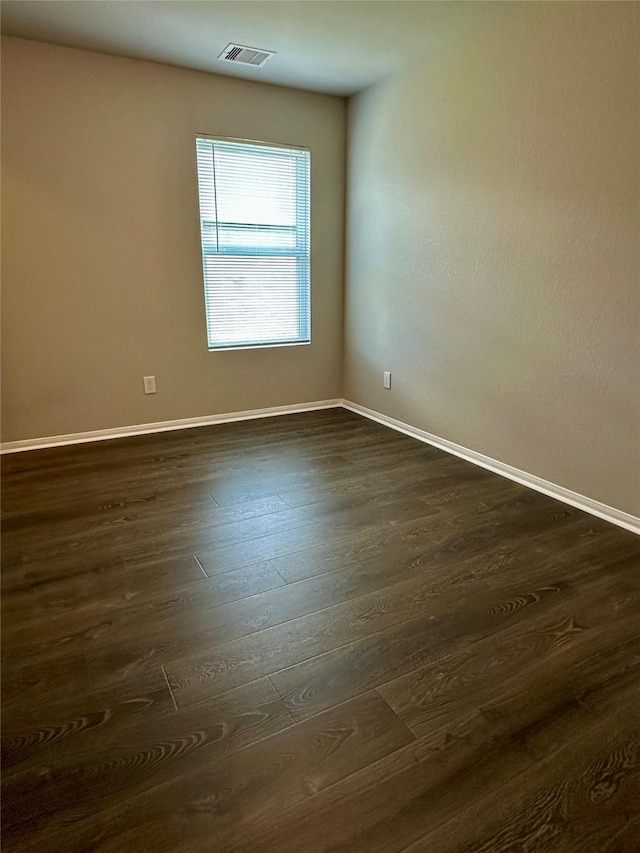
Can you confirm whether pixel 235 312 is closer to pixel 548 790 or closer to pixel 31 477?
pixel 31 477

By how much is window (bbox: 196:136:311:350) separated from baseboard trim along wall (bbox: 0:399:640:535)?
1.95 ft

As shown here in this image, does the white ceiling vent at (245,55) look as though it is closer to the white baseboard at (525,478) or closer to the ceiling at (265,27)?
the ceiling at (265,27)

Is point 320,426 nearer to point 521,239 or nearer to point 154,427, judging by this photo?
point 154,427

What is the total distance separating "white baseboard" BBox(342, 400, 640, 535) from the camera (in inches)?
98.1

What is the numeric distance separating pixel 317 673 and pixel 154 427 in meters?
2.80

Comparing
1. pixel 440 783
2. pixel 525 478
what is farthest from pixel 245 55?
pixel 440 783

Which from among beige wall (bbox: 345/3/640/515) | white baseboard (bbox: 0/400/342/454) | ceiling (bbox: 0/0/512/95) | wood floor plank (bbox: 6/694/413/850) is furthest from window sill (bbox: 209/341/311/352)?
wood floor plank (bbox: 6/694/413/850)

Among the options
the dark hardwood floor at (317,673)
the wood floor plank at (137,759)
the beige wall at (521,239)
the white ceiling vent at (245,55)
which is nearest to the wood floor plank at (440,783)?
the dark hardwood floor at (317,673)

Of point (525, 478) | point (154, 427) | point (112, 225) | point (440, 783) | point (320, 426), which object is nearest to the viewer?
point (440, 783)

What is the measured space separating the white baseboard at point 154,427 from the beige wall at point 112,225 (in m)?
0.05

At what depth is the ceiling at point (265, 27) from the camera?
Result: 261 centimetres

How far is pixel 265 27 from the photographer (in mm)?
2840

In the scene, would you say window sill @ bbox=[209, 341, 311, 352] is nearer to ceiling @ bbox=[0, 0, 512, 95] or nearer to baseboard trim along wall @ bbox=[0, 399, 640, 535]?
baseboard trim along wall @ bbox=[0, 399, 640, 535]

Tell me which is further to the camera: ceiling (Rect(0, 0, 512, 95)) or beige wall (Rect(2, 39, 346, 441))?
beige wall (Rect(2, 39, 346, 441))
